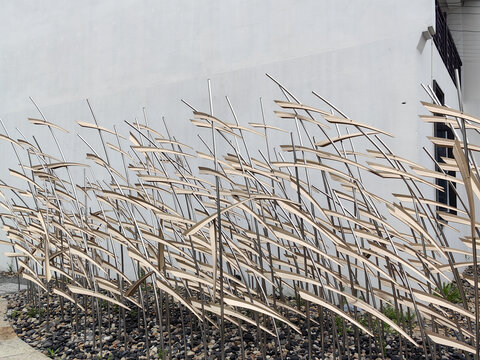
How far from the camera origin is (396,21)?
2.18 meters

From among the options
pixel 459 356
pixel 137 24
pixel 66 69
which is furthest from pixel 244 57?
pixel 459 356

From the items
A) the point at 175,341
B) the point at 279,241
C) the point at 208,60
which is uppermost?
the point at 208,60

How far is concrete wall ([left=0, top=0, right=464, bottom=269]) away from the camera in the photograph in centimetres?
219

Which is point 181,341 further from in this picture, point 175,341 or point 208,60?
point 208,60

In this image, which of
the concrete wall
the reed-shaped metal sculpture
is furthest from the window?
the reed-shaped metal sculpture

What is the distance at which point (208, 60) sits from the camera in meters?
2.81

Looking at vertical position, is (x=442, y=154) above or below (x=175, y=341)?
above

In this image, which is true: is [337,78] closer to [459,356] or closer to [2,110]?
[459,356]

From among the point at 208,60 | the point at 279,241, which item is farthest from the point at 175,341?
the point at 208,60

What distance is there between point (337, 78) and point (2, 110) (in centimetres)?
338

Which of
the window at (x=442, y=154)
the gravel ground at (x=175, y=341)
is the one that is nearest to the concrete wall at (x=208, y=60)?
the window at (x=442, y=154)

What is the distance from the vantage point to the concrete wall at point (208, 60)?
7.18 feet

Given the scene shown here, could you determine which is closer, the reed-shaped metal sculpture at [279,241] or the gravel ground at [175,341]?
the reed-shaped metal sculpture at [279,241]

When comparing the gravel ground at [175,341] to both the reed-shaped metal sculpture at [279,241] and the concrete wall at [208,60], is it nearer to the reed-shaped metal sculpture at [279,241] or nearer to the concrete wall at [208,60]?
the reed-shaped metal sculpture at [279,241]
